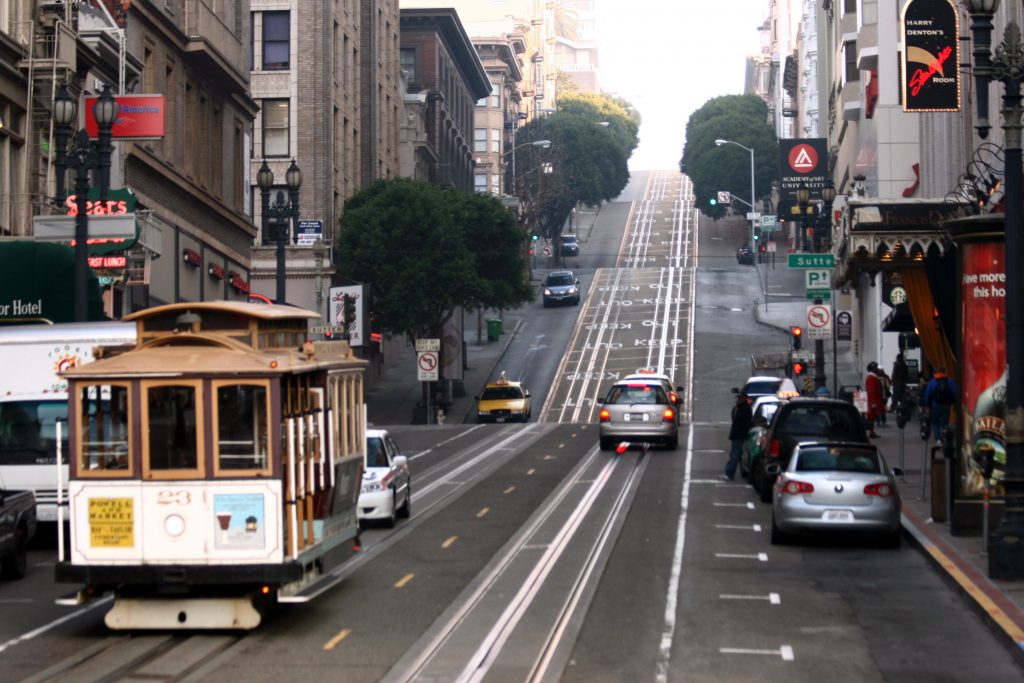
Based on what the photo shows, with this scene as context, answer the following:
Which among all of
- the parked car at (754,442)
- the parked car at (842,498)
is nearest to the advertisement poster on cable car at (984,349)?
the parked car at (842,498)

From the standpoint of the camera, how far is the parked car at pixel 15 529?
17.7 metres

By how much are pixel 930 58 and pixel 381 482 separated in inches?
578

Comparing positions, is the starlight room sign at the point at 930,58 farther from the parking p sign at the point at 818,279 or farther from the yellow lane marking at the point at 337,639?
the yellow lane marking at the point at 337,639

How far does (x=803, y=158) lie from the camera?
66.9 metres

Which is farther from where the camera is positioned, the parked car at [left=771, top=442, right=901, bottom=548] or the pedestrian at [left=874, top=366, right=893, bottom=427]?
the pedestrian at [left=874, top=366, right=893, bottom=427]

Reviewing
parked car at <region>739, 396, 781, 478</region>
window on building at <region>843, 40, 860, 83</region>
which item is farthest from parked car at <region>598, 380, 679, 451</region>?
window on building at <region>843, 40, 860, 83</region>

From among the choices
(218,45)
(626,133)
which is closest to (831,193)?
(218,45)

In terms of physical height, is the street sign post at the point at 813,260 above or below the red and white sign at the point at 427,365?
above

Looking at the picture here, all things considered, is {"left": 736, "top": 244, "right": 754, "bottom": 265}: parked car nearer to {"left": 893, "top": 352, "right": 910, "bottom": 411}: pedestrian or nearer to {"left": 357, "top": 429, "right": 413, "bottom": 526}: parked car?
{"left": 893, "top": 352, "right": 910, "bottom": 411}: pedestrian

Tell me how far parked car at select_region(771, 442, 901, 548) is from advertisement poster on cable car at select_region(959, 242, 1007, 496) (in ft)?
4.49

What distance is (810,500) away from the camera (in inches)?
804

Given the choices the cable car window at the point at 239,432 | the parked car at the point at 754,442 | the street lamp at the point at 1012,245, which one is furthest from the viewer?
the parked car at the point at 754,442

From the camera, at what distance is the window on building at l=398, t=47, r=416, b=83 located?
8956cm

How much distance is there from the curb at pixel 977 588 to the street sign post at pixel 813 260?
2122 cm
